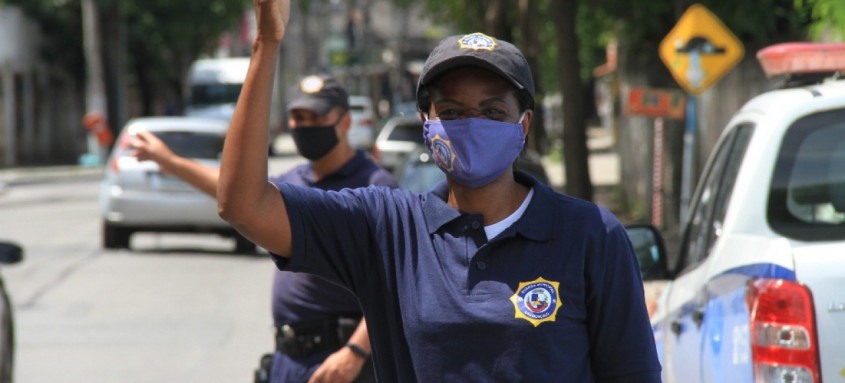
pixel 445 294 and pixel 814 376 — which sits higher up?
pixel 445 294

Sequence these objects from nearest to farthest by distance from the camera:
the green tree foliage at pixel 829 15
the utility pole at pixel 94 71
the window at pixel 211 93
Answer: the green tree foliage at pixel 829 15 < the utility pole at pixel 94 71 < the window at pixel 211 93

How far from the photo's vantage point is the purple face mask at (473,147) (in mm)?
2955

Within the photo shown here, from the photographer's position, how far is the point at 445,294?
2.93 meters

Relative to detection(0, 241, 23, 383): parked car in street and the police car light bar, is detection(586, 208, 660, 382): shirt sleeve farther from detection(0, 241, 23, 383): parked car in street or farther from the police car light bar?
detection(0, 241, 23, 383): parked car in street

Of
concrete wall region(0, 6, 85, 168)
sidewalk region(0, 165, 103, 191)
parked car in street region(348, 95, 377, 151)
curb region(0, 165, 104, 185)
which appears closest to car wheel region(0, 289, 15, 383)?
sidewalk region(0, 165, 103, 191)

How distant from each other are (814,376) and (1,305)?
503 centimetres

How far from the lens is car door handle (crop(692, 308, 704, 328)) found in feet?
14.0

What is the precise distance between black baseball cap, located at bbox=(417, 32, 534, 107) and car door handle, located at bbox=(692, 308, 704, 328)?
4.89 ft

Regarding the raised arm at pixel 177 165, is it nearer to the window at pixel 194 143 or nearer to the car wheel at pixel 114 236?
the window at pixel 194 143

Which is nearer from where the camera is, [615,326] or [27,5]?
[615,326]

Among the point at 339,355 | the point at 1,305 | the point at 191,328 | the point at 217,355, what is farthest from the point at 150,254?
the point at 339,355

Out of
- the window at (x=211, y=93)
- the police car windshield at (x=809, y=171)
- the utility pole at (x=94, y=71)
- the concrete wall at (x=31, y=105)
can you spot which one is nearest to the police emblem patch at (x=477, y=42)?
the police car windshield at (x=809, y=171)

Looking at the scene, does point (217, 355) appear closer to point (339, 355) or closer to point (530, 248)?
point (339, 355)

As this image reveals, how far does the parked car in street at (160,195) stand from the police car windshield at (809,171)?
12.4 meters
